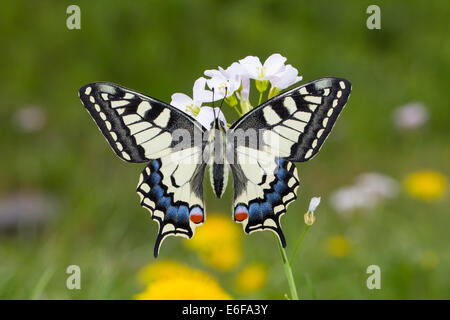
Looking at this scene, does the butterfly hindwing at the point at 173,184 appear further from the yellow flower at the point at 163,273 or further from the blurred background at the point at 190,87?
the blurred background at the point at 190,87

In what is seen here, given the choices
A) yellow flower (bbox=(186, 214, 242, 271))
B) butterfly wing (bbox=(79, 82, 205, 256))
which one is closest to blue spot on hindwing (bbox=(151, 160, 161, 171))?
butterfly wing (bbox=(79, 82, 205, 256))

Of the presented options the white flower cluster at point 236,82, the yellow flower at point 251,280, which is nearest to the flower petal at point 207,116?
the white flower cluster at point 236,82

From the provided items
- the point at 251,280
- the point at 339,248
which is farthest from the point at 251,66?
the point at 339,248

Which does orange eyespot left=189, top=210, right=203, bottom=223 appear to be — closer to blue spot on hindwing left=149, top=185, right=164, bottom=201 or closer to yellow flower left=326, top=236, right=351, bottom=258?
blue spot on hindwing left=149, top=185, right=164, bottom=201

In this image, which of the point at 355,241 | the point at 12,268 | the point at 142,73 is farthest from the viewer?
the point at 142,73
